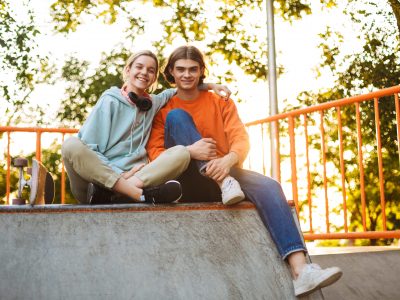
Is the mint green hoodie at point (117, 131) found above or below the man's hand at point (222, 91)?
below

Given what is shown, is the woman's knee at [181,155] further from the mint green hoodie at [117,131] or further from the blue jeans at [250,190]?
the mint green hoodie at [117,131]

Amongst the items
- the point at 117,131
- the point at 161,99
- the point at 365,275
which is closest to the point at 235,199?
the point at 117,131

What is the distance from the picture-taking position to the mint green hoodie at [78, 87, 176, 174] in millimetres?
3271

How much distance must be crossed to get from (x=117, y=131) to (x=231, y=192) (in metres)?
0.82

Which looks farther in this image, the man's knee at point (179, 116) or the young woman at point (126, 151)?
the man's knee at point (179, 116)

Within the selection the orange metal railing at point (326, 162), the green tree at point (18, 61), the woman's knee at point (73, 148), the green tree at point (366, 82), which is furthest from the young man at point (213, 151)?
the green tree at point (18, 61)

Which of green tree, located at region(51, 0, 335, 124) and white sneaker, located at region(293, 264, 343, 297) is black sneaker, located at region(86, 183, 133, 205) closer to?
white sneaker, located at region(293, 264, 343, 297)

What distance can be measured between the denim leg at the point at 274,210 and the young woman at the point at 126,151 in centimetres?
36

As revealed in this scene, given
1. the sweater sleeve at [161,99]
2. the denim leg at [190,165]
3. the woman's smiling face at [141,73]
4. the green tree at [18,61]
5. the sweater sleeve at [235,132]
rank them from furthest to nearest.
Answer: the green tree at [18,61] < the sweater sleeve at [161,99] < the woman's smiling face at [141,73] < the sweater sleeve at [235,132] < the denim leg at [190,165]

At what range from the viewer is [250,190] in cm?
306

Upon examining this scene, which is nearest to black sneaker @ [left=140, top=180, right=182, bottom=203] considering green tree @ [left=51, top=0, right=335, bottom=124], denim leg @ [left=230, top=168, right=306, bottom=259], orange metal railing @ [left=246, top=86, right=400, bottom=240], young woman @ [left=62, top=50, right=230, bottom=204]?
young woman @ [left=62, top=50, right=230, bottom=204]

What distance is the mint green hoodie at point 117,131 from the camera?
10.7 ft

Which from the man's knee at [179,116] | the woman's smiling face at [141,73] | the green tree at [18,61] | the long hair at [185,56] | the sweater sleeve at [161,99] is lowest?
the man's knee at [179,116]

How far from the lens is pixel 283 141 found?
19.1ft
